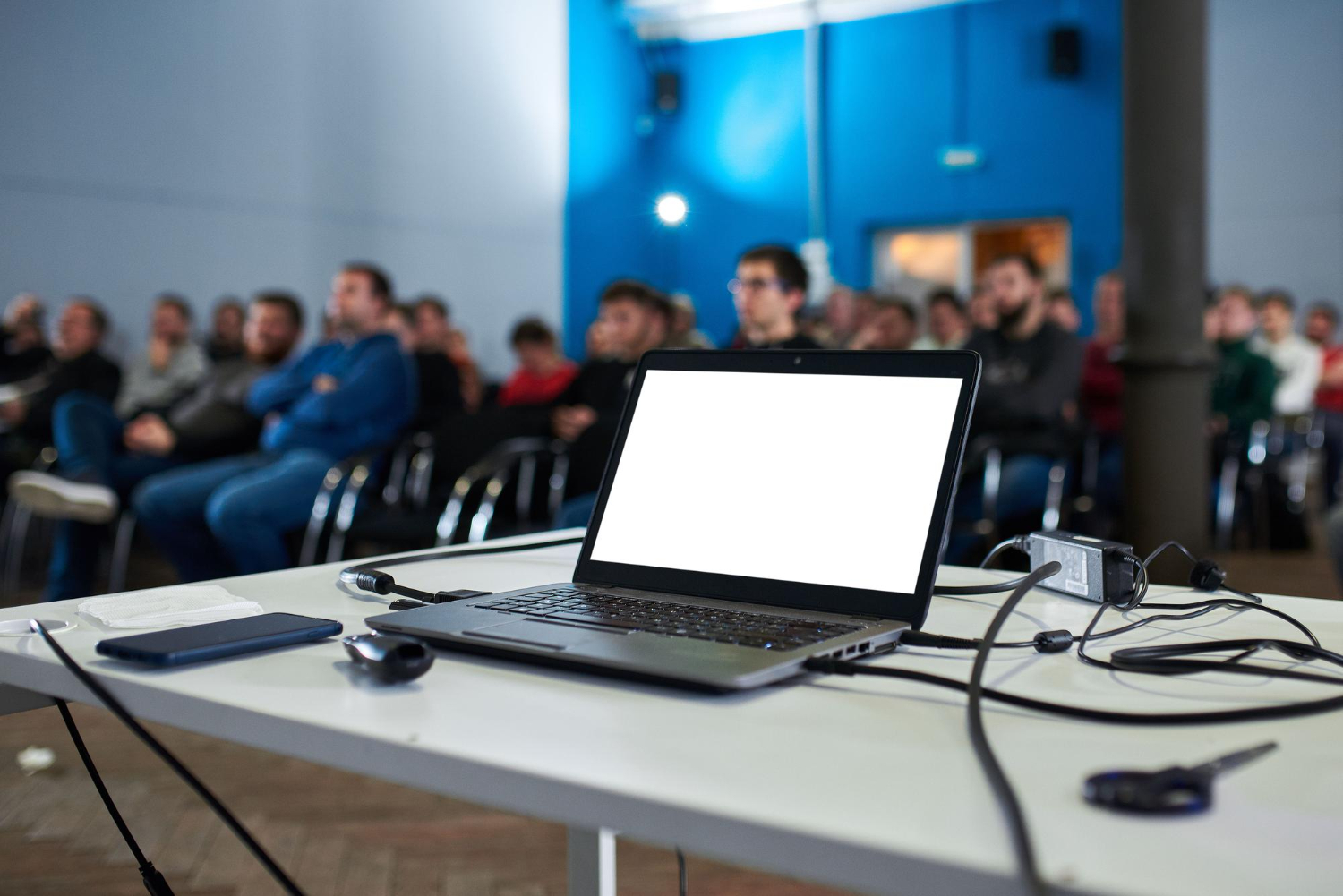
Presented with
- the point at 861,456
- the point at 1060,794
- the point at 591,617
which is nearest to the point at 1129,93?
the point at 861,456

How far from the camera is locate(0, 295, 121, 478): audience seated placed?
195 inches

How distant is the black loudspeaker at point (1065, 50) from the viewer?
8.46 metres

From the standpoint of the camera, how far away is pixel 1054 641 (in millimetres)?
885

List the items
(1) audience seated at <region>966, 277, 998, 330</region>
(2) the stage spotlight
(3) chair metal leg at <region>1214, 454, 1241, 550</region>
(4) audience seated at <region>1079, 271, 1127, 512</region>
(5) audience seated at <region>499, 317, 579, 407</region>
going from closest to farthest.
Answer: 1. (4) audience seated at <region>1079, 271, 1127, 512</region>
2. (1) audience seated at <region>966, 277, 998, 330</region>
3. (3) chair metal leg at <region>1214, 454, 1241, 550</region>
4. (5) audience seated at <region>499, 317, 579, 407</region>
5. (2) the stage spotlight

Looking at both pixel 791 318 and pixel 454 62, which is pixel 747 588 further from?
pixel 454 62

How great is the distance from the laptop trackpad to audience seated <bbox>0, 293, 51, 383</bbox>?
5.64 metres

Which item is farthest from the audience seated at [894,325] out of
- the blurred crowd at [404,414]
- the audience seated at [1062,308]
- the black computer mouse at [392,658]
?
the black computer mouse at [392,658]

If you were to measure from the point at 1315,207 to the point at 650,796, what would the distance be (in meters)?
8.98

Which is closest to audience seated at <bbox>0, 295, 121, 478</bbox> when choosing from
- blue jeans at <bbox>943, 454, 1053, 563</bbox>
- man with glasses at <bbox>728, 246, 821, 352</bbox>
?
man with glasses at <bbox>728, 246, 821, 352</bbox>

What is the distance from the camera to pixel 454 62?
8.47 meters

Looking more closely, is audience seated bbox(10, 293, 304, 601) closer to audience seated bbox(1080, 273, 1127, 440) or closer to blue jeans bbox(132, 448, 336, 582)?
blue jeans bbox(132, 448, 336, 582)

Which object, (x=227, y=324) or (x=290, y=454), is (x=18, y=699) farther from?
(x=227, y=324)

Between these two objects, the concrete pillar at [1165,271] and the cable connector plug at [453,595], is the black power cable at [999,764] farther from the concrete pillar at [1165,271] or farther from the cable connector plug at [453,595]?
the concrete pillar at [1165,271]

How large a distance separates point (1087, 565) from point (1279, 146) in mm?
8437
